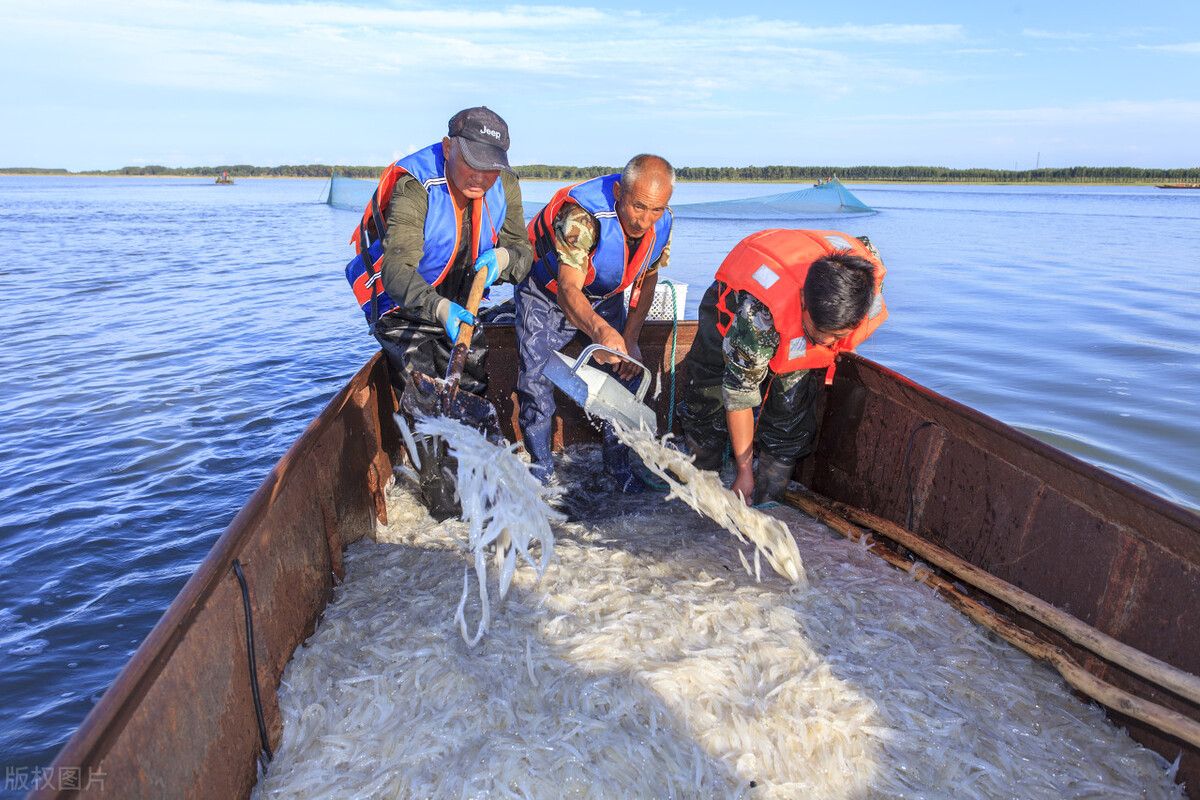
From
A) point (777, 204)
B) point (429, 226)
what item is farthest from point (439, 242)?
point (777, 204)

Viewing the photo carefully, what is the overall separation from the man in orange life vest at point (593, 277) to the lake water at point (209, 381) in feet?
10.6

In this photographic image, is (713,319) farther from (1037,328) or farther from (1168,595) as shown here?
(1037,328)

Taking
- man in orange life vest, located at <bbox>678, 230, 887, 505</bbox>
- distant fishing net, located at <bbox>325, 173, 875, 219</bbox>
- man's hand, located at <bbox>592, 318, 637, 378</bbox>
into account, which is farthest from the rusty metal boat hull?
distant fishing net, located at <bbox>325, 173, 875, 219</bbox>

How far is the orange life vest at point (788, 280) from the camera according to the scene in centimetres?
410

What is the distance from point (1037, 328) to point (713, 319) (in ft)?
38.5

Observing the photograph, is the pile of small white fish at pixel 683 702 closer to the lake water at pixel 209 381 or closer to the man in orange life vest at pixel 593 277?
the man in orange life vest at pixel 593 277

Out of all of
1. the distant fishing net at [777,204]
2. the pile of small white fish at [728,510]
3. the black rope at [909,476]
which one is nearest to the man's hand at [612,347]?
the pile of small white fish at [728,510]

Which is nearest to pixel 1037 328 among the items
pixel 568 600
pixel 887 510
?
pixel 887 510

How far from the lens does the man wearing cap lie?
4395 millimetres

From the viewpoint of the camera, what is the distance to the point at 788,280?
13.5 ft

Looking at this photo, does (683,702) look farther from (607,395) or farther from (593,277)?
(593,277)

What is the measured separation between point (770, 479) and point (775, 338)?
1.37m

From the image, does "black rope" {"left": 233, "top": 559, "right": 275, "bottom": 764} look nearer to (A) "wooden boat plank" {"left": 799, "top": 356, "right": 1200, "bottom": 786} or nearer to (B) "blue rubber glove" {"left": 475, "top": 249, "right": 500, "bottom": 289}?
(B) "blue rubber glove" {"left": 475, "top": 249, "right": 500, "bottom": 289}

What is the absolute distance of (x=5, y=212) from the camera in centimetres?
4053
